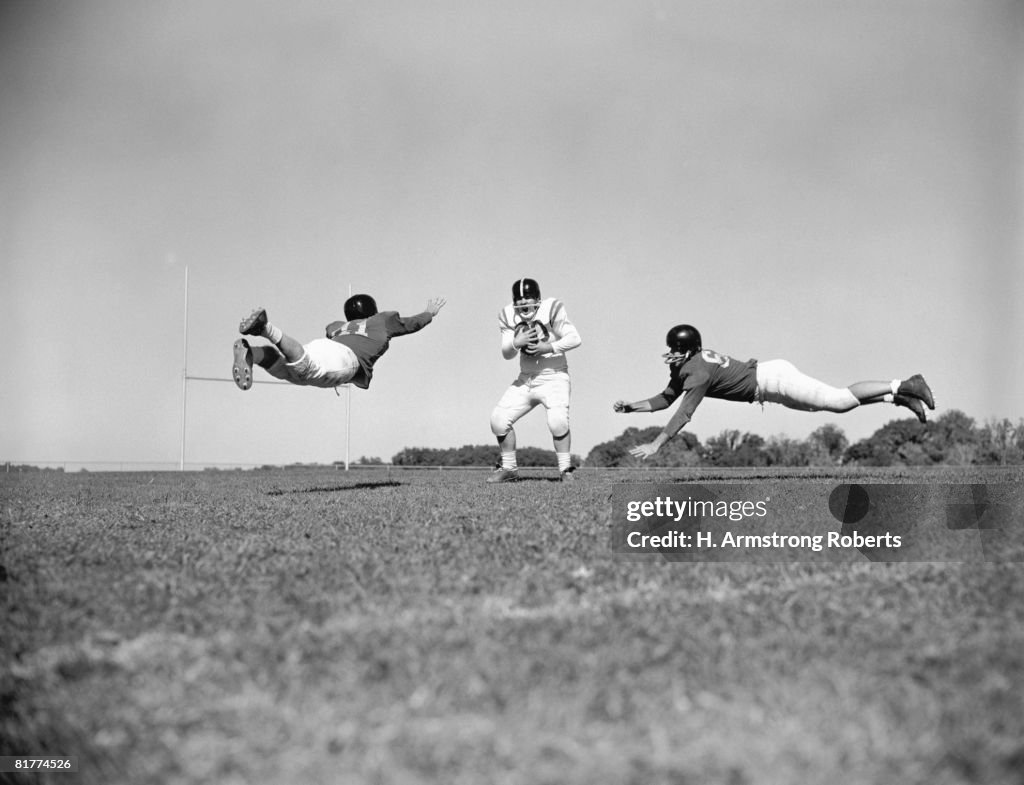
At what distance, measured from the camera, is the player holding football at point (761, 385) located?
719cm

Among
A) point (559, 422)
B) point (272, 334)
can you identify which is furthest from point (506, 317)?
point (272, 334)

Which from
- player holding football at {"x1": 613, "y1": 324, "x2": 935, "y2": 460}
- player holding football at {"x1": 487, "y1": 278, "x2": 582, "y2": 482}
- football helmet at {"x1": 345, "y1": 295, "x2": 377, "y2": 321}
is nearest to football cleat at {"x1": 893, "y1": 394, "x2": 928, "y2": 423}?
player holding football at {"x1": 613, "y1": 324, "x2": 935, "y2": 460}

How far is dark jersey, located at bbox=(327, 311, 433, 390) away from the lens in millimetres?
6965

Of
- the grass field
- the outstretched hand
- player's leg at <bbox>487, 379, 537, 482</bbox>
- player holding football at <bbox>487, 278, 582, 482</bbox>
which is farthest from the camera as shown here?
player's leg at <bbox>487, 379, 537, 482</bbox>

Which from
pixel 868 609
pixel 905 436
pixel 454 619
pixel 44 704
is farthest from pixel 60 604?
pixel 905 436

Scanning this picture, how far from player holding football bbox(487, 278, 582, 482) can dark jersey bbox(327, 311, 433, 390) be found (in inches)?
31.4

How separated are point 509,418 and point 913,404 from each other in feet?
11.1

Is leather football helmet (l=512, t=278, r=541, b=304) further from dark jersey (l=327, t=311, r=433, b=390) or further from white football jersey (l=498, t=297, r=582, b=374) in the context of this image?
dark jersey (l=327, t=311, r=433, b=390)

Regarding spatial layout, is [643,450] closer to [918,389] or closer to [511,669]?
[918,389]

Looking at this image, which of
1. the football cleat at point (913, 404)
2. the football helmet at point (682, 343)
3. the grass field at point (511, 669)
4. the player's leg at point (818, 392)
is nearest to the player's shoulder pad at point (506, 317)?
the football helmet at point (682, 343)

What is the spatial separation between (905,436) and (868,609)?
1346 inches

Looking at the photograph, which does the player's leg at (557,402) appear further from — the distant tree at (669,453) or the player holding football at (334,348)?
the distant tree at (669,453)

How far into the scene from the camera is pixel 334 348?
6652 mm

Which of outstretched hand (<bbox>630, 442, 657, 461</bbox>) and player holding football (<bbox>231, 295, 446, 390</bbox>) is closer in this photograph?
player holding football (<bbox>231, 295, 446, 390</bbox>)
